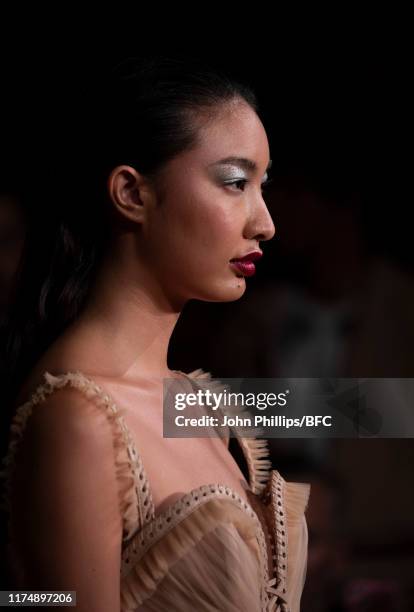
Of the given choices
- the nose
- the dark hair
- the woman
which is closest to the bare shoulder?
the woman

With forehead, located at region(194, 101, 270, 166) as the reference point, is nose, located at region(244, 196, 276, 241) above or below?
below

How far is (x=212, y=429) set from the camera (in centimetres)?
119

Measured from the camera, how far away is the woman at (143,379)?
0.91 metres

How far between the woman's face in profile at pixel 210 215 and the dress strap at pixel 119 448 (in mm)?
175

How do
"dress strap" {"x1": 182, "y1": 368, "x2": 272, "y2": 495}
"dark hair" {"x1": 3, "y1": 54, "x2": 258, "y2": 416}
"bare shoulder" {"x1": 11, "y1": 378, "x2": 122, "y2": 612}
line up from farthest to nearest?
"dress strap" {"x1": 182, "y1": 368, "x2": 272, "y2": 495}, "dark hair" {"x1": 3, "y1": 54, "x2": 258, "y2": 416}, "bare shoulder" {"x1": 11, "y1": 378, "x2": 122, "y2": 612}

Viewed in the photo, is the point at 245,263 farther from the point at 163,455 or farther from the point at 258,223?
the point at 163,455

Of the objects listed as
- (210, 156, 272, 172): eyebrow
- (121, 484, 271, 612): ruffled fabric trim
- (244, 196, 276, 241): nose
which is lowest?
(121, 484, 271, 612): ruffled fabric trim

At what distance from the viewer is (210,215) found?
3.32 ft

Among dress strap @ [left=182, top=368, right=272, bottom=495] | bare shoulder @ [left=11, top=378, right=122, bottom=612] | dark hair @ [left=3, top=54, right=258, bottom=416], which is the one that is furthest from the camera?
dress strap @ [left=182, top=368, right=272, bottom=495]

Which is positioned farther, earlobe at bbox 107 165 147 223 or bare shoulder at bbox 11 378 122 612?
earlobe at bbox 107 165 147 223

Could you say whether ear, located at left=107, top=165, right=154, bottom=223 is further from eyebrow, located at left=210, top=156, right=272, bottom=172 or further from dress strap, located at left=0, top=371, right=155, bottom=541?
dress strap, located at left=0, top=371, right=155, bottom=541

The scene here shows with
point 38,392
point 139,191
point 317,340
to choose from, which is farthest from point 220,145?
point 317,340

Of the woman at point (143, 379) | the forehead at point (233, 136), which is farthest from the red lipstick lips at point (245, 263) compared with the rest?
the forehead at point (233, 136)

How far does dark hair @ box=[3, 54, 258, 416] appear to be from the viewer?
39.6 inches
